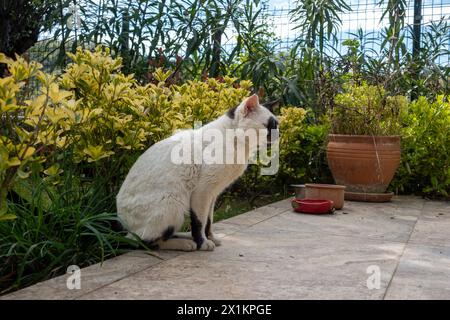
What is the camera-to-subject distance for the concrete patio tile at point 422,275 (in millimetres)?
1971

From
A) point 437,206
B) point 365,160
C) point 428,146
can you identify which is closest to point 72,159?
point 365,160

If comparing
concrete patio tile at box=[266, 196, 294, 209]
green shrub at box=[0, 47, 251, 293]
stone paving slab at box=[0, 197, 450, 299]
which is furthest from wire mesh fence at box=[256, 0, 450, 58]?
green shrub at box=[0, 47, 251, 293]

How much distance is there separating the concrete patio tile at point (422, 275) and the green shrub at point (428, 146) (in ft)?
7.75

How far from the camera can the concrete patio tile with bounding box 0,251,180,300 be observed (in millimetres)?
1828

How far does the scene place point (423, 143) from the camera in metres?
5.10

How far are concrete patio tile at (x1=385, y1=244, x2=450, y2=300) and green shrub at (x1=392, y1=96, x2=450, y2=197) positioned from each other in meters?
2.36

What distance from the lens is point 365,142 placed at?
4824 millimetres

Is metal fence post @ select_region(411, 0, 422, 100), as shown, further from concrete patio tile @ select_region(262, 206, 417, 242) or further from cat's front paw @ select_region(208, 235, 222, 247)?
cat's front paw @ select_region(208, 235, 222, 247)

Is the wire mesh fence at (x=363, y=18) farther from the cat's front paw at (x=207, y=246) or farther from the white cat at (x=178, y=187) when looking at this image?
the cat's front paw at (x=207, y=246)

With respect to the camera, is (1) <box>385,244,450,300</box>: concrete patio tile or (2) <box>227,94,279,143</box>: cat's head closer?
(1) <box>385,244,450,300</box>: concrete patio tile

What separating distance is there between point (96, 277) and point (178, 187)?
0.67 meters

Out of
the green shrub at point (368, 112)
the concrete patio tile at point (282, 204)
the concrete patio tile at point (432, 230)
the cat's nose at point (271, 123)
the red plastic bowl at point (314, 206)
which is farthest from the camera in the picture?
the green shrub at point (368, 112)

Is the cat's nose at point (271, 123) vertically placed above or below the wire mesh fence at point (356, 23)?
below

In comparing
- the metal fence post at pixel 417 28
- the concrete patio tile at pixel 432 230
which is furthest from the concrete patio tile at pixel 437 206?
the metal fence post at pixel 417 28
